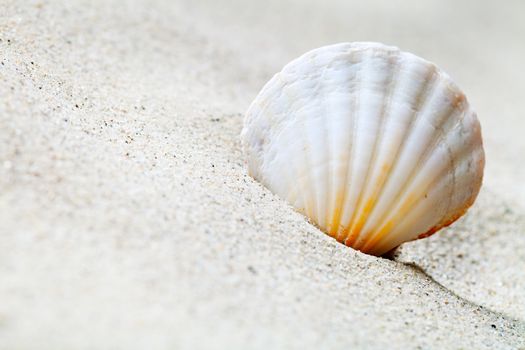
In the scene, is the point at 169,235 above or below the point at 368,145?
below

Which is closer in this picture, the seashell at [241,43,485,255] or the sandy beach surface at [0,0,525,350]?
the sandy beach surface at [0,0,525,350]

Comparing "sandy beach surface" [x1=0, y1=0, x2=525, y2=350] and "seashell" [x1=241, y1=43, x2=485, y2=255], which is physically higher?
"seashell" [x1=241, y1=43, x2=485, y2=255]

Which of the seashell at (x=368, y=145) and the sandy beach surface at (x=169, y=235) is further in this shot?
the seashell at (x=368, y=145)

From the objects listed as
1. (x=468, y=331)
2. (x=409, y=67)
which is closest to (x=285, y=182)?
(x=409, y=67)

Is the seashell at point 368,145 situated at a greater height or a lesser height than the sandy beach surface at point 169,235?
greater

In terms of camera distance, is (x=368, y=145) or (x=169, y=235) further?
(x=368, y=145)
